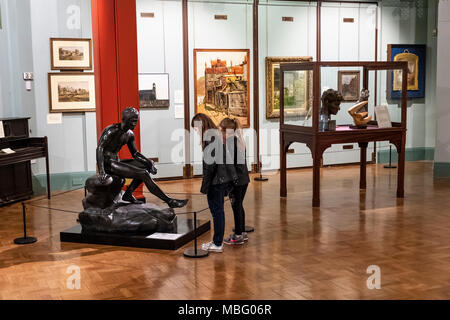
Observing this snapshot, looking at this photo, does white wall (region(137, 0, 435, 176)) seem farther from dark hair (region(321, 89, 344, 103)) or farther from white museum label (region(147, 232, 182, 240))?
white museum label (region(147, 232, 182, 240))

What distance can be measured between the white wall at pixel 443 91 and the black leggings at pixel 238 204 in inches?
252

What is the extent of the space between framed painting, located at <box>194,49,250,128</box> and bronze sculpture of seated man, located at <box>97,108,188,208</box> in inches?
193

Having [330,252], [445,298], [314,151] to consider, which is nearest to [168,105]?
[314,151]

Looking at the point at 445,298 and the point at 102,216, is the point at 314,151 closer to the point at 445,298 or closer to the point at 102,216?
the point at 102,216

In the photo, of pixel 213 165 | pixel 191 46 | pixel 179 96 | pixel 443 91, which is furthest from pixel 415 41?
pixel 213 165

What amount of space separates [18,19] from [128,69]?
2817mm

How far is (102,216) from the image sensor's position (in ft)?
25.0

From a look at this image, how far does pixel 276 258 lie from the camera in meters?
6.84

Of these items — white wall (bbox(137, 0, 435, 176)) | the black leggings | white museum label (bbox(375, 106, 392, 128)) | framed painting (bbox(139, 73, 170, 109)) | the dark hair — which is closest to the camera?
the black leggings

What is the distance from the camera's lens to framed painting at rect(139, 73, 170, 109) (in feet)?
39.7

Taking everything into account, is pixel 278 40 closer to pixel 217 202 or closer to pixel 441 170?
pixel 441 170

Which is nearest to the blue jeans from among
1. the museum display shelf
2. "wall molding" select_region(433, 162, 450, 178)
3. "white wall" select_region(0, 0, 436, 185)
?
the museum display shelf

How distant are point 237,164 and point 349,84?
19.7 ft

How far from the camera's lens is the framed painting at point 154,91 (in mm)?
12102
